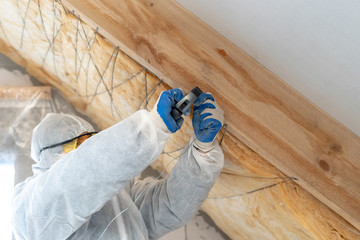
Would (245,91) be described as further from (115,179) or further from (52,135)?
(52,135)

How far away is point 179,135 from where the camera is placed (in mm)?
1665

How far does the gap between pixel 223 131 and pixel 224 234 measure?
100 cm

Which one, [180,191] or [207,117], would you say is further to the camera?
[180,191]

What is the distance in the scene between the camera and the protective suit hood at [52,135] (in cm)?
148

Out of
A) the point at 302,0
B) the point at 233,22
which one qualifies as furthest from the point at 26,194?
the point at 302,0

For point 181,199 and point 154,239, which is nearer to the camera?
point 181,199

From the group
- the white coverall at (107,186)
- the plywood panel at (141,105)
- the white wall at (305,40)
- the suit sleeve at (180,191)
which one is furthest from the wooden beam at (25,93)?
the white wall at (305,40)

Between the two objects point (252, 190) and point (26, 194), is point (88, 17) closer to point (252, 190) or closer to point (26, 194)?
point (26, 194)

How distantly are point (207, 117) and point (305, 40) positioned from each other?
14.5 inches

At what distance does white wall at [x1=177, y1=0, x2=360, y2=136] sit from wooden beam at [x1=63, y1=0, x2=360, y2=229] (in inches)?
1.5

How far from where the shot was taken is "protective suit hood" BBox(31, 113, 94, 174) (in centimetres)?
148

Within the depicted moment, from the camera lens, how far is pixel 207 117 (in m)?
1.22

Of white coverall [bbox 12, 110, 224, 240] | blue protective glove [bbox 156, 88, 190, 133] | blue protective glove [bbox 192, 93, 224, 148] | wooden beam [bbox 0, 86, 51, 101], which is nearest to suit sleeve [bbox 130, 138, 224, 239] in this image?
white coverall [bbox 12, 110, 224, 240]

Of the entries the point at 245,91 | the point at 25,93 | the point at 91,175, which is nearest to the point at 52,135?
the point at 91,175
